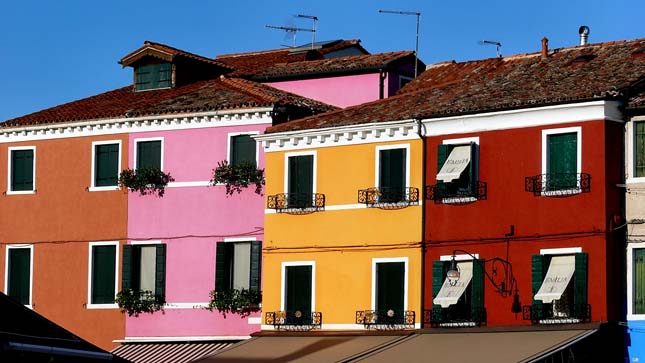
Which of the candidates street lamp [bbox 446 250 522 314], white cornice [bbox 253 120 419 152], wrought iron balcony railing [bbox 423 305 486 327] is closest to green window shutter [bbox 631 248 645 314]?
street lamp [bbox 446 250 522 314]

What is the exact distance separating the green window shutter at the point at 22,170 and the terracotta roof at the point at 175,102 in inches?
32.3

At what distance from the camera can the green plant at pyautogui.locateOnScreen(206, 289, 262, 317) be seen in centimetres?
4325

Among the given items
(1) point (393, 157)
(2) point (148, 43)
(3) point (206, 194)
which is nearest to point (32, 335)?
(1) point (393, 157)

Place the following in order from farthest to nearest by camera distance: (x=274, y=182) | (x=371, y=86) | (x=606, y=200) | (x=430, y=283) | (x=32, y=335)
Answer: (x=371, y=86) < (x=274, y=182) < (x=430, y=283) < (x=606, y=200) < (x=32, y=335)

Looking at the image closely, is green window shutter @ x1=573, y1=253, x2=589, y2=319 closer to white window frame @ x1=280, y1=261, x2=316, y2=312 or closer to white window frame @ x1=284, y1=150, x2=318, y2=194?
white window frame @ x1=280, y1=261, x2=316, y2=312

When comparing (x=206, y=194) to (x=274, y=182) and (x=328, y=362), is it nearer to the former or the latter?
(x=274, y=182)

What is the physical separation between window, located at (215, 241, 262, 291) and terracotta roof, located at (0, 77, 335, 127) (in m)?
3.44

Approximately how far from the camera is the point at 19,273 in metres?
47.2

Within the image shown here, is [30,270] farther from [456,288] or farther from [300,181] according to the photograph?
[456,288]

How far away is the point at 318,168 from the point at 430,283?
167 inches

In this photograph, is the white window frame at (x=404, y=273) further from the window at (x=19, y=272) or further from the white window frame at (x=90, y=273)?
the window at (x=19, y=272)

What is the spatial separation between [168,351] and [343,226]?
598cm

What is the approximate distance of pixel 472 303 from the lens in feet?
128

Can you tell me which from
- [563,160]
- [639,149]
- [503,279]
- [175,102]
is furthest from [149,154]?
[639,149]
